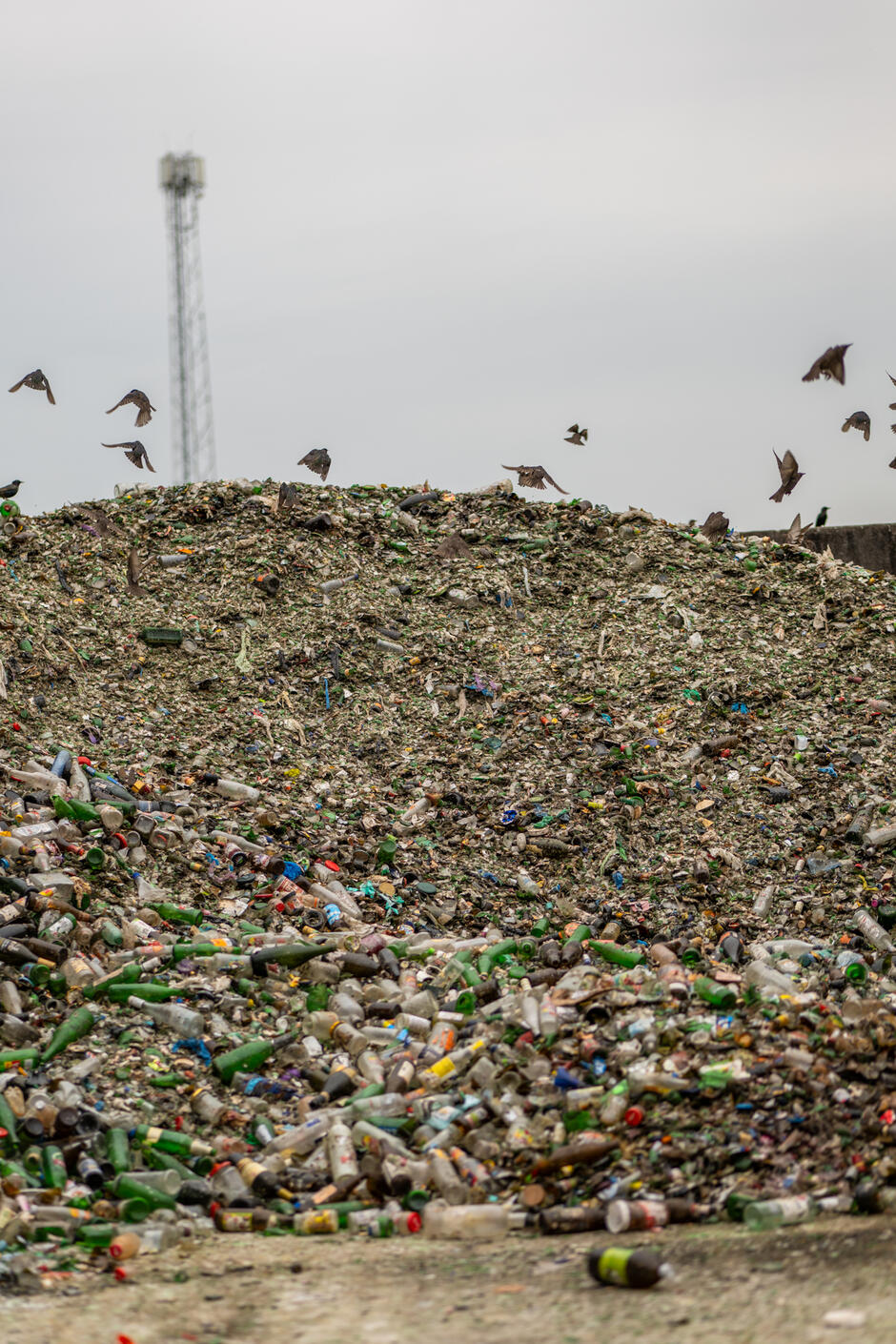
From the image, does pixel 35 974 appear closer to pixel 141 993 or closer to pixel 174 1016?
pixel 141 993

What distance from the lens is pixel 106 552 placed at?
838 cm

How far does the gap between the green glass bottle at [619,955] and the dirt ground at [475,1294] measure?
1615 millimetres

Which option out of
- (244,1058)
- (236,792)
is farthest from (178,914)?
(236,792)

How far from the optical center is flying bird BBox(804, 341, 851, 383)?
574cm

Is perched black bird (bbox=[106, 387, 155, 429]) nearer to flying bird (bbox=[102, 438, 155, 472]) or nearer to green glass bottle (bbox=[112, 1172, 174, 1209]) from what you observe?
flying bird (bbox=[102, 438, 155, 472])

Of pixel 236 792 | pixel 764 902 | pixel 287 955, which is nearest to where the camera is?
pixel 287 955

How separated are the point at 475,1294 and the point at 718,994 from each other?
1.51m

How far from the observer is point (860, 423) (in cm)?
693

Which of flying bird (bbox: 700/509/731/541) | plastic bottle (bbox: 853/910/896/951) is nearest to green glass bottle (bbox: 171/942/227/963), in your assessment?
plastic bottle (bbox: 853/910/896/951)

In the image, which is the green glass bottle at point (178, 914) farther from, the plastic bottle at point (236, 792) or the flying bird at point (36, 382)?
the flying bird at point (36, 382)

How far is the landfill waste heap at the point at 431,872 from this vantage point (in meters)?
3.02

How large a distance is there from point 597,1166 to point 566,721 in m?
4.09

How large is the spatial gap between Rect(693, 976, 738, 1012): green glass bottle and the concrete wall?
22.2 ft

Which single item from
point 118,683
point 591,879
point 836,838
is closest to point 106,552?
point 118,683
